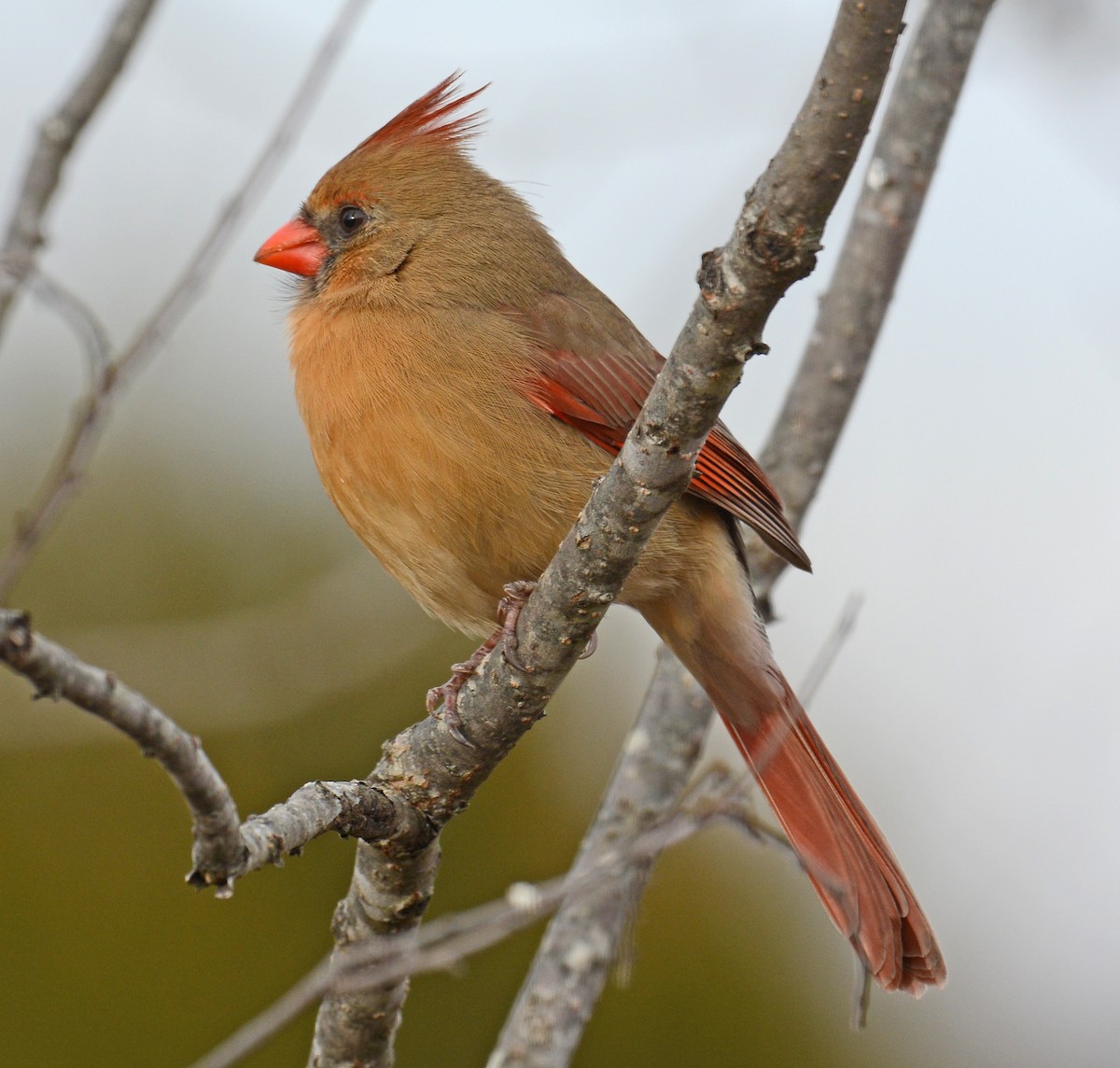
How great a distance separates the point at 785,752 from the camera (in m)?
3.50

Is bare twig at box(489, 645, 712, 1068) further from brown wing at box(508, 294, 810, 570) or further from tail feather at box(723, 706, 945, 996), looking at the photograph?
brown wing at box(508, 294, 810, 570)

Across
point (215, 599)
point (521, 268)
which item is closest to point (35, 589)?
point (215, 599)

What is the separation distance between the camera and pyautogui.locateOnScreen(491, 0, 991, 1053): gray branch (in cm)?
369

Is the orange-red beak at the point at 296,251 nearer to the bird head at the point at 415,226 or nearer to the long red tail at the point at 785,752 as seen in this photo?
the bird head at the point at 415,226

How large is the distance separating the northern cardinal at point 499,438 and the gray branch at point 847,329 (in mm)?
292

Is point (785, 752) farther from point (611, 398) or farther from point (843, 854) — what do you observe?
point (611, 398)

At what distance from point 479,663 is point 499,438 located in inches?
20.4

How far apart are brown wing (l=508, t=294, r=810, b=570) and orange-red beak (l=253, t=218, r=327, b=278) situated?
0.65m

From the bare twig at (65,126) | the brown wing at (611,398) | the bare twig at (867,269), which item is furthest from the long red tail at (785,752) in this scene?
the bare twig at (65,126)

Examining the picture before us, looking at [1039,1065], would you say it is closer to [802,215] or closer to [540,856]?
[540,856]

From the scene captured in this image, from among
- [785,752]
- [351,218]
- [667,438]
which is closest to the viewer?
[667,438]

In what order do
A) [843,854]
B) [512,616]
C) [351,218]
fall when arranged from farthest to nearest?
[351,218] → [843,854] → [512,616]

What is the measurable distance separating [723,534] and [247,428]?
99.5 inches

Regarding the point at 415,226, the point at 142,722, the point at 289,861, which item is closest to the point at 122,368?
the point at 142,722
